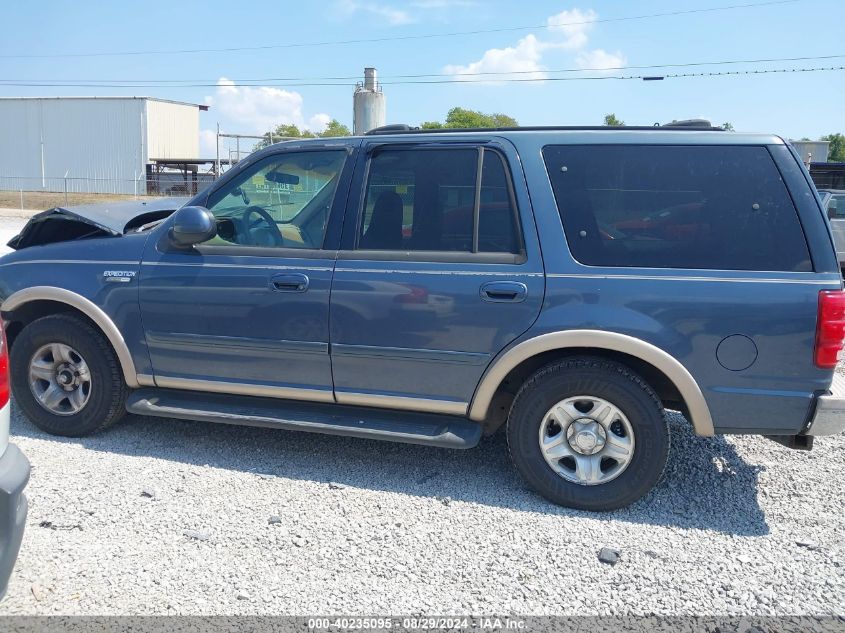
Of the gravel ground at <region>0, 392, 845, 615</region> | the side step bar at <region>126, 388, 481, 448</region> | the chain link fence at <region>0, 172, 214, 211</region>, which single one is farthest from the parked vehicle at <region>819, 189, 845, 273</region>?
the chain link fence at <region>0, 172, 214, 211</region>

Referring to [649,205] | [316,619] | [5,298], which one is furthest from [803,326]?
[5,298]

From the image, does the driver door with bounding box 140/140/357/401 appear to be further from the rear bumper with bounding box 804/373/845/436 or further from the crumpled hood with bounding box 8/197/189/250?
the rear bumper with bounding box 804/373/845/436

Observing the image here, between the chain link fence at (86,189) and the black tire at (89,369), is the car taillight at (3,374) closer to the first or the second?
the black tire at (89,369)

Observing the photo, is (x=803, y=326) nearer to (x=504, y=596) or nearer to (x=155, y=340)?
(x=504, y=596)

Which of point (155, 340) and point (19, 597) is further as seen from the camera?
point (155, 340)

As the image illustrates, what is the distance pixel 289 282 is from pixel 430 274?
817 mm

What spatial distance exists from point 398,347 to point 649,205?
1509mm

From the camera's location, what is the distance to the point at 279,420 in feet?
12.7

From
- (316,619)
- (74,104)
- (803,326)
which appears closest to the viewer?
(316,619)

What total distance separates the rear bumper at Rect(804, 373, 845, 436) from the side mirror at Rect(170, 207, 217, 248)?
3335 mm

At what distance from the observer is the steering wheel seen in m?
3.98

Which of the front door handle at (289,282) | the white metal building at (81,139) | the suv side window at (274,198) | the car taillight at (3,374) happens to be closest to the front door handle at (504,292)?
the front door handle at (289,282)

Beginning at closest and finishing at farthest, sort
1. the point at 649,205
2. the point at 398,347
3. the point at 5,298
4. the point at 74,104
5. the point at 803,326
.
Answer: the point at 803,326
the point at 649,205
the point at 398,347
the point at 5,298
the point at 74,104

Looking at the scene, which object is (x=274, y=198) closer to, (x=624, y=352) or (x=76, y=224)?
(x=76, y=224)
